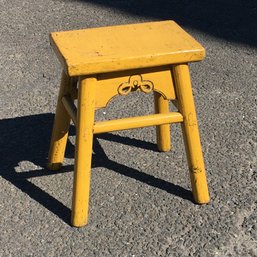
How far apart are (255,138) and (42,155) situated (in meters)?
1.01

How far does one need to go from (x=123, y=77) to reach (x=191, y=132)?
354 millimetres

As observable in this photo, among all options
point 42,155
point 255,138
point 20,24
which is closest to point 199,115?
point 255,138

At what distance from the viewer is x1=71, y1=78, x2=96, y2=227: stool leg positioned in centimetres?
227

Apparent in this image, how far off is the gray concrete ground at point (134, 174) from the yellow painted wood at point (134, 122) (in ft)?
1.22

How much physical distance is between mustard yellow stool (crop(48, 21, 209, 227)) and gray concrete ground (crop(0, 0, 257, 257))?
12cm

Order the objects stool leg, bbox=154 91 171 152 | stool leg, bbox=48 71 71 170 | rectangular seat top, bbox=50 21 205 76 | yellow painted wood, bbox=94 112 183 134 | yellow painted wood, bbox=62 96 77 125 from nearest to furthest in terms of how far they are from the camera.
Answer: rectangular seat top, bbox=50 21 205 76, yellow painted wood, bbox=94 112 183 134, yellow painted wood, bbox=62 96 77 125, stool leg, bbox=48 71 71 170, stool leg, bbox=154 91 171 152

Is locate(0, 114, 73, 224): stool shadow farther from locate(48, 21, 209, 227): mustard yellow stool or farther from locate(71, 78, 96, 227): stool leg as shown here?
locate(48, 21, 209, 227): mustard yellow stool

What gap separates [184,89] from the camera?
7.82 feet

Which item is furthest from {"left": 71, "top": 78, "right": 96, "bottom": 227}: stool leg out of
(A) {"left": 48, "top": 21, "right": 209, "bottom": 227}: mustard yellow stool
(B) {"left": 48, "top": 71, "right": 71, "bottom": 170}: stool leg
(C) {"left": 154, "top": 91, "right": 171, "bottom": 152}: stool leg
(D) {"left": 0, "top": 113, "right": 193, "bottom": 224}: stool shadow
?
(C) {"left": 154, "top": 91, "right": 171, "bottom": 152}: stool leg

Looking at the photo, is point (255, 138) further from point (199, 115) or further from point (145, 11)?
point (145, 11)

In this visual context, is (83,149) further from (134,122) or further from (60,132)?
(60,132)

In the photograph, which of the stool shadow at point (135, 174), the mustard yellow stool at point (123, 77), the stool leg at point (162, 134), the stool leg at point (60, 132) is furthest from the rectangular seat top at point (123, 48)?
the stool shadow at point (135, 174)

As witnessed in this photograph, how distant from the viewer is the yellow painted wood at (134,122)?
2.36 m

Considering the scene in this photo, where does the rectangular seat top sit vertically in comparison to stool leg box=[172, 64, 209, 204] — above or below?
above
